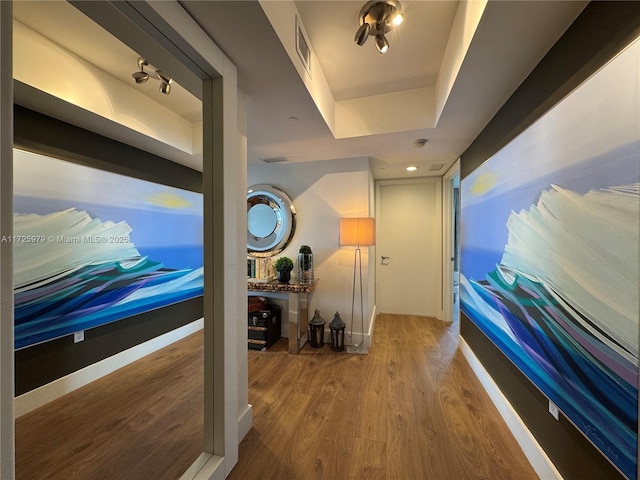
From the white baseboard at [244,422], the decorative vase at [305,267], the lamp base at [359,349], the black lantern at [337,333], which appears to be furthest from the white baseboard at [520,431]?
the decorative vase at [305,267]

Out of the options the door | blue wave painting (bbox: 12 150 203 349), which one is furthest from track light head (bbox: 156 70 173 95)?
the door

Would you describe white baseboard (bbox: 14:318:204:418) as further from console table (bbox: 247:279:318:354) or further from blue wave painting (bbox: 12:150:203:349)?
console table (bbox: 247:279:318:354)

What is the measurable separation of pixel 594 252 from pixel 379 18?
65.0 inches

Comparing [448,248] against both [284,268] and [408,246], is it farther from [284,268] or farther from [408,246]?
[284,268]

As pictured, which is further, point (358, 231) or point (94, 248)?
point (358, 231)

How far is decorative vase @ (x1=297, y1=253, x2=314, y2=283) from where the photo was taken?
3.16 meters

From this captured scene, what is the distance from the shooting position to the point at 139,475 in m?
1.29

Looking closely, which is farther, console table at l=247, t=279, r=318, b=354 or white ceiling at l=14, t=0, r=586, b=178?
console table at l=247, t=279, r=318, b=354

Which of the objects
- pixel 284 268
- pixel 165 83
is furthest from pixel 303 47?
pixel 284 268

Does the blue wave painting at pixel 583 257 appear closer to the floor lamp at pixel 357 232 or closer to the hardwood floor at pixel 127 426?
the floor lamp at pixel 357 232

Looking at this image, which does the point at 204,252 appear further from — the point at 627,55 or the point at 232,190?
the point at 627,55

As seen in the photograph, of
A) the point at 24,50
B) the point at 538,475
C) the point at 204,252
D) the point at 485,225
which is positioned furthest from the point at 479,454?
the point at 24,50

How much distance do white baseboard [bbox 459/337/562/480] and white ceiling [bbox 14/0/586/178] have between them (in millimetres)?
2228

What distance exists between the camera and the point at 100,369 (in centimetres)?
180
